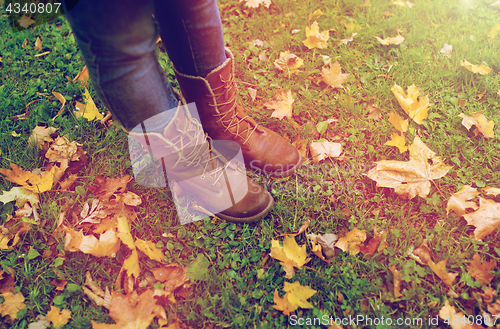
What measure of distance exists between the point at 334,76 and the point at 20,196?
2166mm

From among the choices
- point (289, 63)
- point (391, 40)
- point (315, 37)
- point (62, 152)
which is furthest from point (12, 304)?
point (391, 40)

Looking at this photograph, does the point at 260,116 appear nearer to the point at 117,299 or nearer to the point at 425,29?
the point at 117,299

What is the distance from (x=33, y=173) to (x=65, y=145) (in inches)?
9.6

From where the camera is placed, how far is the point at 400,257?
1403mm

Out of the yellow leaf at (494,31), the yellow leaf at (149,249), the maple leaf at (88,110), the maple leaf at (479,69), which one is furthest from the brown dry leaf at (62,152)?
the yellow leaf at (494,31)

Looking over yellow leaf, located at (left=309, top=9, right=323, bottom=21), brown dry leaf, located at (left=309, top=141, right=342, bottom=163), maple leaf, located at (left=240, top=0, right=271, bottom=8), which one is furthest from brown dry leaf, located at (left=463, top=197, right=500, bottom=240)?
maple leaf, located at (left=240, top=0, right=271, bottom=8)

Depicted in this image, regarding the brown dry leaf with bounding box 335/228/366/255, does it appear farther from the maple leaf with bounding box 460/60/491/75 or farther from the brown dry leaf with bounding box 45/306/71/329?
the maple leaf with bounding box 460/60/491/75

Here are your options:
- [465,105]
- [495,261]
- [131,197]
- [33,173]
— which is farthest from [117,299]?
[465,105]

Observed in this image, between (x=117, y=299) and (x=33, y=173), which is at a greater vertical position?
(x=33, y=173)

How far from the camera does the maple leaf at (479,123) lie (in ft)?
5.61

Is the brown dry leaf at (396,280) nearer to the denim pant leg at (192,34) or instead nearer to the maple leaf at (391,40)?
the denim pant leg at (192,34)

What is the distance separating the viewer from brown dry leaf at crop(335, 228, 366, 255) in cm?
142

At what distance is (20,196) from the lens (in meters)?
1.59

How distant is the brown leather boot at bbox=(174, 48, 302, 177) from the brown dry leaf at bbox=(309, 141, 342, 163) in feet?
0.40
